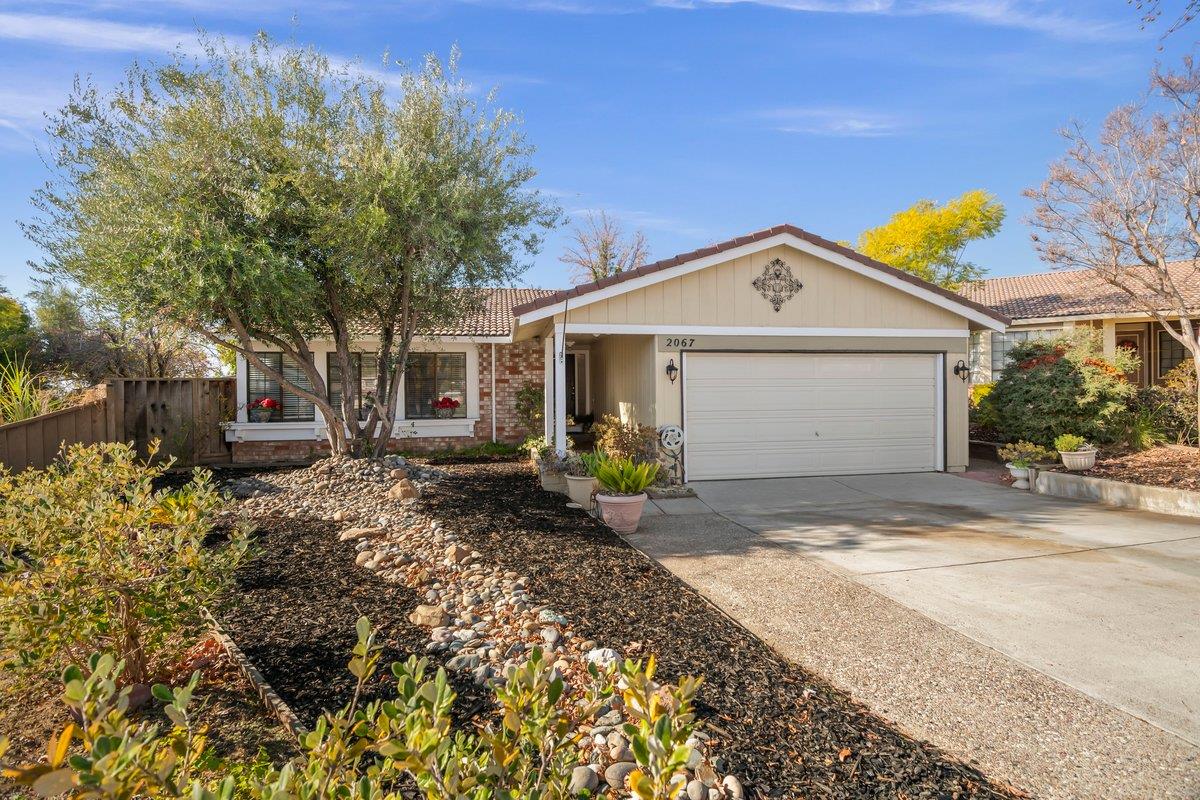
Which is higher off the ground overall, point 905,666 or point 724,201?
point 724,201

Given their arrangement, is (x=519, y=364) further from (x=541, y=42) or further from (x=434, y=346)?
(x=541, y=42)

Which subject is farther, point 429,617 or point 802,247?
point 802,247

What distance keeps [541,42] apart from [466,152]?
2071 mm

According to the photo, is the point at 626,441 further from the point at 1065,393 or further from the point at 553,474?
the point at 1065,393

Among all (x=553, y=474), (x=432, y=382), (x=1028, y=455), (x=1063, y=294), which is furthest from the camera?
(x=1063, y=294)

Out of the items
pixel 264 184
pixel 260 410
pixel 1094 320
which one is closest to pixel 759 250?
pixel 264 184

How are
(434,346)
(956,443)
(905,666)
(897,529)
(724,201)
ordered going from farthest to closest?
(724,201) < (434,346) < (956,443) < (897,529) < (905,666)

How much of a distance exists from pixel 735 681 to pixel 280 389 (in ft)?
43.3

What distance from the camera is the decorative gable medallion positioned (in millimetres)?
10961

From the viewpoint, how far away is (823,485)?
10570mm

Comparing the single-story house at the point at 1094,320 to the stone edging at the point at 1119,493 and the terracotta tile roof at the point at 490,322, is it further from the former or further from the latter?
the terracotta tile roof at the point at 490,322

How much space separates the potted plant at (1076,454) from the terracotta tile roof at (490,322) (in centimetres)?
942

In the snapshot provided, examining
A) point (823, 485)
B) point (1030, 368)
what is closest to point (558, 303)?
point (823, 485)

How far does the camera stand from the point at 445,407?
1504 centimetres
